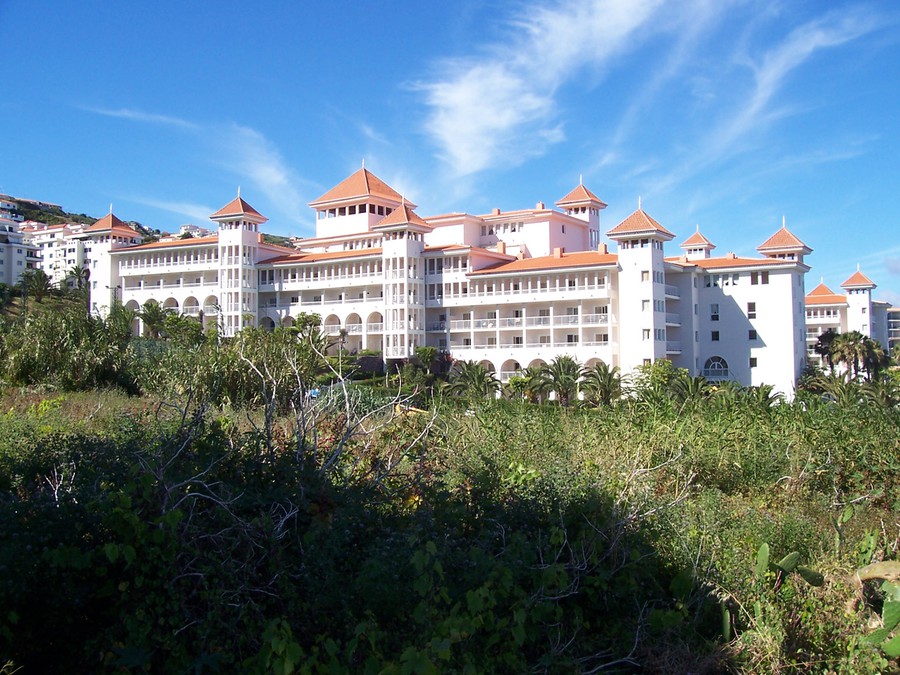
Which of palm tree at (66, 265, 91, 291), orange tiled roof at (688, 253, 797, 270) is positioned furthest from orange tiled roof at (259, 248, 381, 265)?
palm tree at (66, 265, 91, 291)

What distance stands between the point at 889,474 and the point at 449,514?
701 cm

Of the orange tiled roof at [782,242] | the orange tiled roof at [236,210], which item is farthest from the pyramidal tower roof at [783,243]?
the orange tiled roof at [236,210]

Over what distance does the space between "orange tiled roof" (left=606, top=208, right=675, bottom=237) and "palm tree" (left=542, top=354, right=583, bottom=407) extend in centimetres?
932

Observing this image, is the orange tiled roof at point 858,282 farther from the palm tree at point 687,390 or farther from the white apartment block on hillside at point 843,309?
the palm tree at point 687,390

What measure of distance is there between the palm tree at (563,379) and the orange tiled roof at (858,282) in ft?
149

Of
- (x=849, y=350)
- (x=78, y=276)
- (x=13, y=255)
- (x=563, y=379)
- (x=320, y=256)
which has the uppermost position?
(x=13, y=255)

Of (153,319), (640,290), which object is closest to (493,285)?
(640,290)

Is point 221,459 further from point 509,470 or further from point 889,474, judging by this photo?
point 889,474

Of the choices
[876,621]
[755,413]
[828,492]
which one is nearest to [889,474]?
[828,492]

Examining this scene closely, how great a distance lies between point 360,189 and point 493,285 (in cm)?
1467

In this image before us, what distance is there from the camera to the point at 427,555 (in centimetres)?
643

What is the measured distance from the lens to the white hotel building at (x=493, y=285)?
48.5 meters

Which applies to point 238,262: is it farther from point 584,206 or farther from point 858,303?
point 858,303

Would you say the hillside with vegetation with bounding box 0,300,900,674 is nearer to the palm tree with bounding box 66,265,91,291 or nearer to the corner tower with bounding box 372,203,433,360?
the corner tower with bounding box 372,203,433,360
